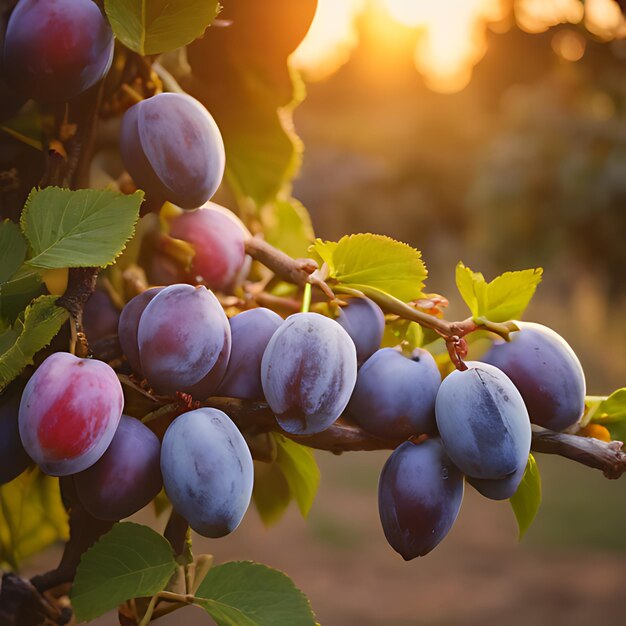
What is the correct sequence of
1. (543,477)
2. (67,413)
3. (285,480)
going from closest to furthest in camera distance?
(67,413)
(285,480)
(543,477)

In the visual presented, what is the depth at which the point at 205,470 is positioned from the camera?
0.24 metres

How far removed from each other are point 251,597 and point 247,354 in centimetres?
8

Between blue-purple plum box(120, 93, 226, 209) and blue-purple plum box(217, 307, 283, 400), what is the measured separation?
0.16ft

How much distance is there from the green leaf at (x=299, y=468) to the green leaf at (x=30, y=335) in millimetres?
97

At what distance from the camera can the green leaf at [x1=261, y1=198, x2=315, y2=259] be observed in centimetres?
41

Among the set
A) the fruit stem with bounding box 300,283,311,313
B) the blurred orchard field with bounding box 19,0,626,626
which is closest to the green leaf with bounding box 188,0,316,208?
the fruit stem with bounding box 300,283,311,313

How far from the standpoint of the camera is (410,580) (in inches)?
96.9

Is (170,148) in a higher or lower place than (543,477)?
higher

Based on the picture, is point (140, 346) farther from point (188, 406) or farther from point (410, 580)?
point (410, 580)

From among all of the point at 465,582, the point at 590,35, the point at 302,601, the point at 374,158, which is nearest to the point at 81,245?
the point at 302,601

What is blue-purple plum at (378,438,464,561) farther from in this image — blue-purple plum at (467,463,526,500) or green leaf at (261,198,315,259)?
green leaf at (261,198,315,259)

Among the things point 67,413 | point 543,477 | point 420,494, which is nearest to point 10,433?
point 67,413

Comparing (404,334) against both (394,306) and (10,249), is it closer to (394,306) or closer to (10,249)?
(394,306)

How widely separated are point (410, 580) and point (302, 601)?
7.71 ft
